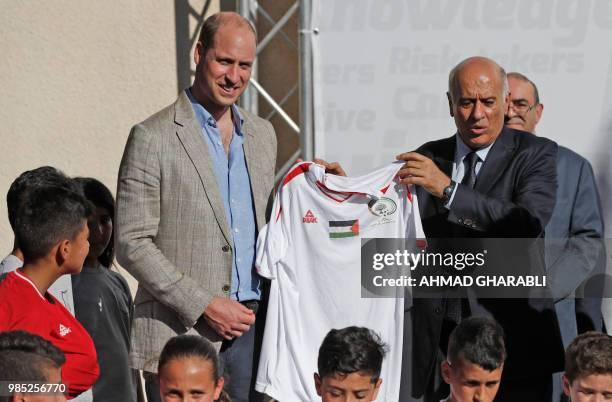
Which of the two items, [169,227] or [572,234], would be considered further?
[572,234]

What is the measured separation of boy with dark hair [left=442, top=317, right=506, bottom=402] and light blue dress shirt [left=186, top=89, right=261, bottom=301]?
0.82m

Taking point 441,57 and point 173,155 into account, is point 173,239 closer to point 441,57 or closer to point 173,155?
point 173,155

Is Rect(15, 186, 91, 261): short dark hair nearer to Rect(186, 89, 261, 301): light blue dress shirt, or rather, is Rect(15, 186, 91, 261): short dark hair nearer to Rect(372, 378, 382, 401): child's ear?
Rect(186, 89, 261, 301): light blue dress shirt

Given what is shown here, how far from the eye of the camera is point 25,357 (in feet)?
10.3

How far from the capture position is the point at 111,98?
6.28 meters

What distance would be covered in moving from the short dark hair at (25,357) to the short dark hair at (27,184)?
2.07 feet

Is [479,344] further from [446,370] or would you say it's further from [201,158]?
[201,158]

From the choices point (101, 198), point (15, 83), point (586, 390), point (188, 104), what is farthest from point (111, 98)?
point (586, 390)

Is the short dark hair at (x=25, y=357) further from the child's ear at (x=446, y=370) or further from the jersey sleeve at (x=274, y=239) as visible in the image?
the child's ear at (x=446, y=370)

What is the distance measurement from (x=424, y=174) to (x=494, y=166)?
0.88 ft

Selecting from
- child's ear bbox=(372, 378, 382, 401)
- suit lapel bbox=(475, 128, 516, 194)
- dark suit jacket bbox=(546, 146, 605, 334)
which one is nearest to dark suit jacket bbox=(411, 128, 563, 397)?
suit lapel bbox=(475, 128, 516, 194)

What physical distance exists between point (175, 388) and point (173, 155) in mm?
874

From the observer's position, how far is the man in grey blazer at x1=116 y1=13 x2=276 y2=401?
388cm

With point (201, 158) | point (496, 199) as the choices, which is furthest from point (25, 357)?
point (496, 199)
